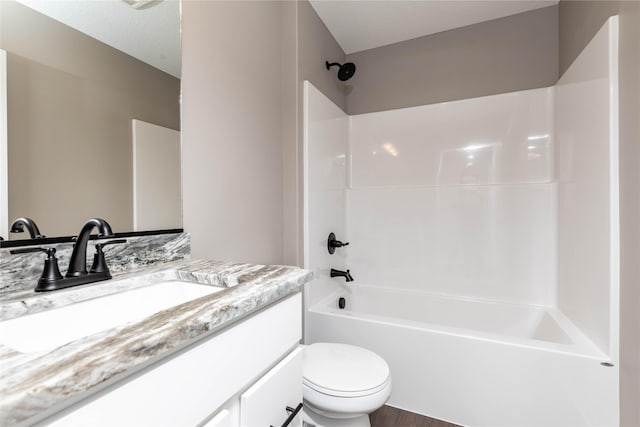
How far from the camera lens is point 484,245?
2170 mm

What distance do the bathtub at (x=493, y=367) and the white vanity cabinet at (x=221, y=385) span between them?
3.03 feet

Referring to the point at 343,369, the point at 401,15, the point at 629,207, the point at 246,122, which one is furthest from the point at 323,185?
the point at 629,207

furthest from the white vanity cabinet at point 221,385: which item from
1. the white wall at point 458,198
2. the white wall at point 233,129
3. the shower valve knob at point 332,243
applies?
the white wall at point 458,198

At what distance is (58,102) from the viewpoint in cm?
81

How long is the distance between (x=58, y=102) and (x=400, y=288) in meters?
2.30

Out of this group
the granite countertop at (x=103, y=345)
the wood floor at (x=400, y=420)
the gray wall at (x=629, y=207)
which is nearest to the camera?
the granite countertop at (x=103, y=345)

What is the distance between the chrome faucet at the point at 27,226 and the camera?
0.72 meters

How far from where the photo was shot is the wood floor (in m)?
1.58

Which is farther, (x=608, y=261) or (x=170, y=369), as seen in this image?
(x=608, y=261)

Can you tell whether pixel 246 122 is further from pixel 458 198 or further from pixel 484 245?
pixel 484 245

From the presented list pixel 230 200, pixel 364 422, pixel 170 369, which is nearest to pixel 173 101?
pixel 230 200

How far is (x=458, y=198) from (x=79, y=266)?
2.26 metres

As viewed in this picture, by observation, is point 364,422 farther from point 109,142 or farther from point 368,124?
point 368,124

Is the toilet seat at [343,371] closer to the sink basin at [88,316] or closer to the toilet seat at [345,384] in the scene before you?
the toilet seat at [345,384]
